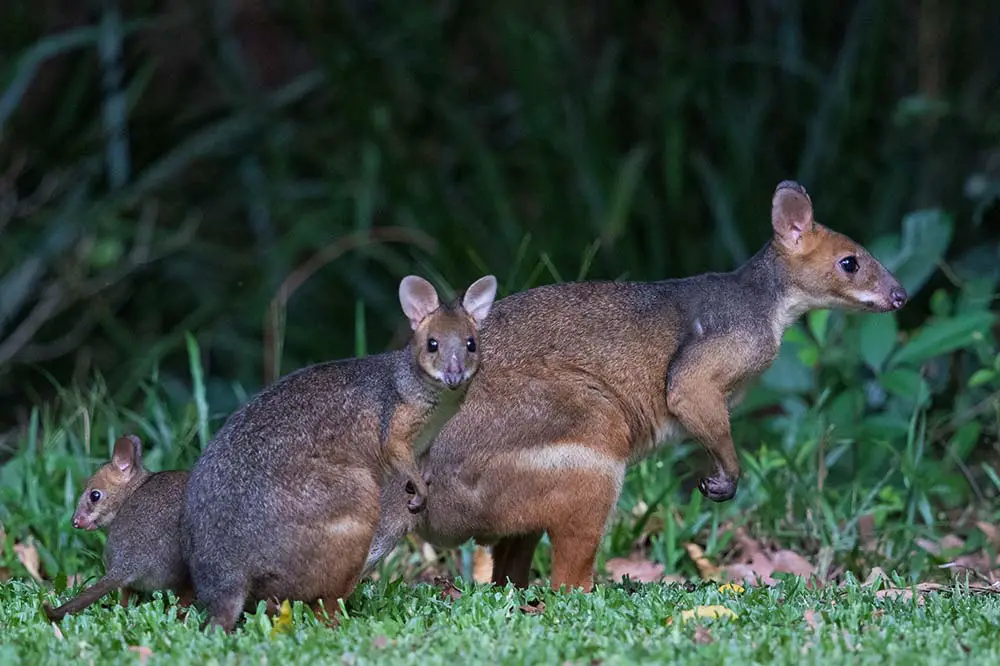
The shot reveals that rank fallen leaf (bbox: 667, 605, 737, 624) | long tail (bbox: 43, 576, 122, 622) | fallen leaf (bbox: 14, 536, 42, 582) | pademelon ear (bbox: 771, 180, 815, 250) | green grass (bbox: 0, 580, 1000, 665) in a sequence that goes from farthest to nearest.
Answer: fallen leaf (bbox: 14, 536, 42, 582)
pademelon ear (bbox: 771, 180, 815, 250)
long tail (bbox: 43, 576, 122, 622)
fallen leaf (bbox: 667, 605, 737, 624)
green grass (bbox: 0, 580, 1000, 665)

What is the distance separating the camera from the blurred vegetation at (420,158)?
9.34m

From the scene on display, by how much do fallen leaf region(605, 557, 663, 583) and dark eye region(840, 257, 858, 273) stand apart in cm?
137

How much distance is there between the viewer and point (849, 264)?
6.27 meters

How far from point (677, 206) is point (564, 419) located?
159 inches

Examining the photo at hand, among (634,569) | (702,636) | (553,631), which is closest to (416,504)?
(553,631)

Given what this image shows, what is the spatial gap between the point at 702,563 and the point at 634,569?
271 millimetres

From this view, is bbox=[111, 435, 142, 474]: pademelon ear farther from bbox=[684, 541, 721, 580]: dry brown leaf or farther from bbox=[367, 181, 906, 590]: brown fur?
bbox=[684, 541, 721, 580]: dry brown leaf

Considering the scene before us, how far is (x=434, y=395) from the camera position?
5074 millimetres

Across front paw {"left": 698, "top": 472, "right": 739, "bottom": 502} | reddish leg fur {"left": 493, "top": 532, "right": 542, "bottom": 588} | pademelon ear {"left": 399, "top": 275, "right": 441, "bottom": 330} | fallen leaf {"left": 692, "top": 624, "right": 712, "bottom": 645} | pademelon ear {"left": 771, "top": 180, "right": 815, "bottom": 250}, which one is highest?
pademelon ear {"left": 399, "top": 275, "right": 441, "bottom": 330}

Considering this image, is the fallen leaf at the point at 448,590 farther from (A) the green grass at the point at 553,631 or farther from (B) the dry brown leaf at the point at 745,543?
(B) the dry brown leaf at the point at 745,543

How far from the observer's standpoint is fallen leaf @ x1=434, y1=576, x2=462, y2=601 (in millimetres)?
5289

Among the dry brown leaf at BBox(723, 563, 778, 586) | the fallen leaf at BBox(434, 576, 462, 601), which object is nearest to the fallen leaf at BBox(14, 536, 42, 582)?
the fallen leaf at BBox(434, 576, 462, 601)

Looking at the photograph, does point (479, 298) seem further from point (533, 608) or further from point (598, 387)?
point (533, 608)

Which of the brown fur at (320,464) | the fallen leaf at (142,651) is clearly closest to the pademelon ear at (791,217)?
the brown fur at (320,464)
